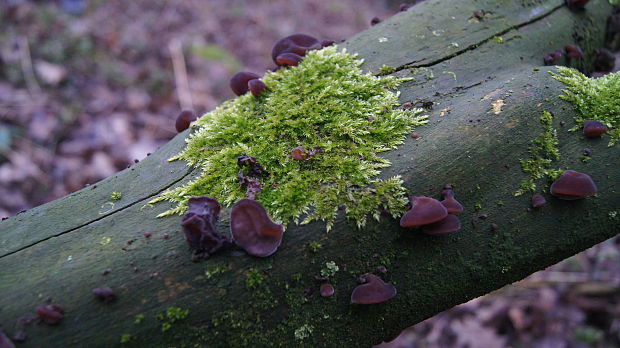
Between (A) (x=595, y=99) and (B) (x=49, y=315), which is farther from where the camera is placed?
(A) (x=595, y=99)

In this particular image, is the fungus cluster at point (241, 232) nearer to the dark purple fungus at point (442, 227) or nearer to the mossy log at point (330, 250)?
the mossy log at point (330, 250)

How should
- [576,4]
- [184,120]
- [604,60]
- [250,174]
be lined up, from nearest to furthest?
1. [250,174]
2. [184,120]
3. [576,4]
4. [604,60]

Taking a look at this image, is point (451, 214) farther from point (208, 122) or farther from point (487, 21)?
point (487, 21)

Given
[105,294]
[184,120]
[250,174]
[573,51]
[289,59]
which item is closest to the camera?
[105,294]

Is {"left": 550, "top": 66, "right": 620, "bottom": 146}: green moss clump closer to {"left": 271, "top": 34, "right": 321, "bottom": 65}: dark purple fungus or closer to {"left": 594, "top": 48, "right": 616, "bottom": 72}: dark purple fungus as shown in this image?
{"left": 594, "top": 48, "right": 616, "bottom": 72}: dark purple fungus

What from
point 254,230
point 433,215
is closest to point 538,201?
point 433,215

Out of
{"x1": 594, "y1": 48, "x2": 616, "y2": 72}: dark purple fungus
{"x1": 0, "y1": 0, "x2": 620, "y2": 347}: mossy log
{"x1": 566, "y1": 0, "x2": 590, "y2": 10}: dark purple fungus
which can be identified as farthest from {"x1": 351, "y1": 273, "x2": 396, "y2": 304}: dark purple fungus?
{"x1": 594, "y1": 48, "x2": 616, "y2": 72}: dark purple fungus

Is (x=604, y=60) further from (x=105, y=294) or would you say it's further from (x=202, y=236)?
(x=105, y=294)
